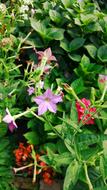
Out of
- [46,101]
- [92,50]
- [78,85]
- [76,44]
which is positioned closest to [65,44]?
[76,44]

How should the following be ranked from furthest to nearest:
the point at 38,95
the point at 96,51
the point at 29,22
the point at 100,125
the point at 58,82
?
the point at 29,22
the point at 96,51
the point at 58,82
the point at 100,125
the point at 38,95

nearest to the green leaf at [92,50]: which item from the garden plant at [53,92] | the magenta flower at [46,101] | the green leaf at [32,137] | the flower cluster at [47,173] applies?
the garden plant at [53,92]

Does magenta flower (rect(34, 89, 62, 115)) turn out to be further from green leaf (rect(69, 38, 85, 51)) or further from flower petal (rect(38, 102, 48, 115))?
green leaf (rect(69, 38, 85, 51))

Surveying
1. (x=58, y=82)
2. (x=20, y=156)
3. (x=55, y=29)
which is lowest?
(x=20, y=156)

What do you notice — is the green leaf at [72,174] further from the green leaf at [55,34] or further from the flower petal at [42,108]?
the green leaf at [55,34]

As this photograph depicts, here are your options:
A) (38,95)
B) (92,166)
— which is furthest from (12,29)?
(92,166)

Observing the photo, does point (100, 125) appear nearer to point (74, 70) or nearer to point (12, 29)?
point (74, 70)
